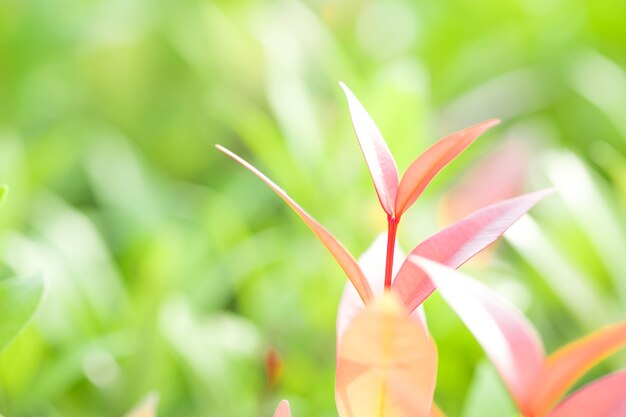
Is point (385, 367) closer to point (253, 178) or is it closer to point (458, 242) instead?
point (458, 242)

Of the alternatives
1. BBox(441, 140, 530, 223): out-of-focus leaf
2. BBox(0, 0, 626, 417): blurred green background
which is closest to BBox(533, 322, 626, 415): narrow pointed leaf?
BBox(0, 0, 626, 417): blurred green background

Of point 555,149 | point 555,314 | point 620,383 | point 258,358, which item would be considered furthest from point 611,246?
point 620,383

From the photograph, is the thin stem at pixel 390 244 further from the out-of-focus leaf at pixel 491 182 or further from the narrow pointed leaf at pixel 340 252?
the out-of-focus leaf at pixel 491 182

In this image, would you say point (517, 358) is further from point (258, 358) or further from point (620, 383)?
point (258, 358)

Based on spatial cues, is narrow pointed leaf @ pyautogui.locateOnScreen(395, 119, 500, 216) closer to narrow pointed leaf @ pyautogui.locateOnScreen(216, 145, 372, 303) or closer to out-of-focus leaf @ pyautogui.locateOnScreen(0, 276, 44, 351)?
narrow pointed leaf @ pyautogui.locateOnScreen(216, 145, 372, 303)

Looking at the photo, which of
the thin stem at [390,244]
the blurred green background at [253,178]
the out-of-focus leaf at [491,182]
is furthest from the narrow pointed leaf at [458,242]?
the out-of-focus leaf at [491,182]

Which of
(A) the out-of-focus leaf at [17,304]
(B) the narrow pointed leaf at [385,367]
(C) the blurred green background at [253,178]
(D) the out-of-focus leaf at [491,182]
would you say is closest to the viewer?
(B) the narrow pointed leaf at [385,367]

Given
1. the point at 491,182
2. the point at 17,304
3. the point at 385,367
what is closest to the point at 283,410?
the point at 385,367
